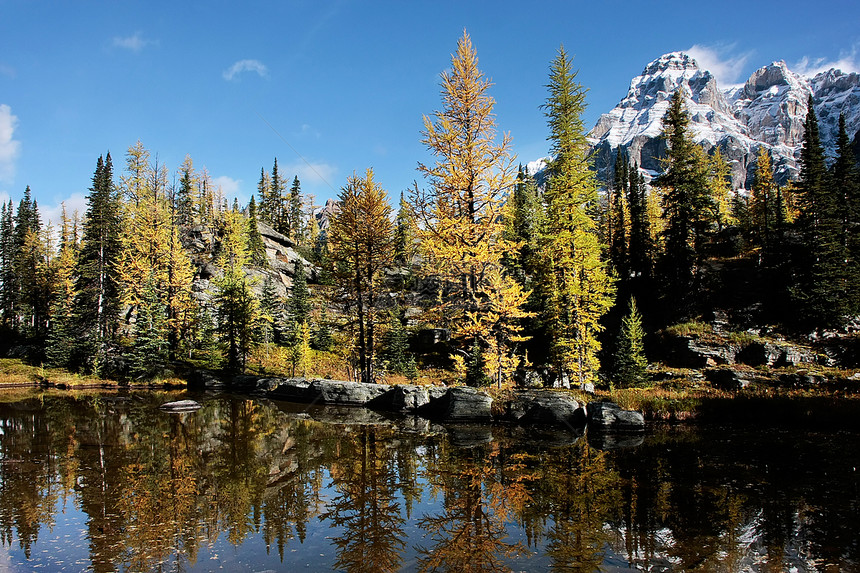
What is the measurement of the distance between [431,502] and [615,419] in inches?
363

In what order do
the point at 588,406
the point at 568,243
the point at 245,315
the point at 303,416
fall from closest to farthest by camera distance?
1. the point at 588,406
2. the point at 303,416
3. the point at 568,243
4. the point at 245,315

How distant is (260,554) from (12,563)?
10.1 feet

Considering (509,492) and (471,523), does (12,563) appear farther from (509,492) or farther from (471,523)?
(509,492)

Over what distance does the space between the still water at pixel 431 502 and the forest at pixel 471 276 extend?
8.33m

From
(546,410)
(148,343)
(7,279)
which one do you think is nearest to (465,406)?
(546,410)

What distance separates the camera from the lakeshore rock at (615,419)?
14539mm

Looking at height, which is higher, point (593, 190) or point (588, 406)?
point (593, 190)

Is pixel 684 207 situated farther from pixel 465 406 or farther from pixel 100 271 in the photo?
pixel 100 271

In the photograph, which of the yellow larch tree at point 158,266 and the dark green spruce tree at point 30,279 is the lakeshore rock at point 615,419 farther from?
the dark green spruce tree at point 30,279

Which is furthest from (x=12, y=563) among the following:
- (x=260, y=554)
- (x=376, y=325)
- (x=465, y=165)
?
(x=376, y=325)

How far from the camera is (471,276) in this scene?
19.0 meters

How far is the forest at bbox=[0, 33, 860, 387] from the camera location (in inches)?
751

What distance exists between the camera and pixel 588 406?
15.5 m

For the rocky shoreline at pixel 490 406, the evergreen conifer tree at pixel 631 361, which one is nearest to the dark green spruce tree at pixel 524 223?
the evergreen conifer tree at pixel 631 361
